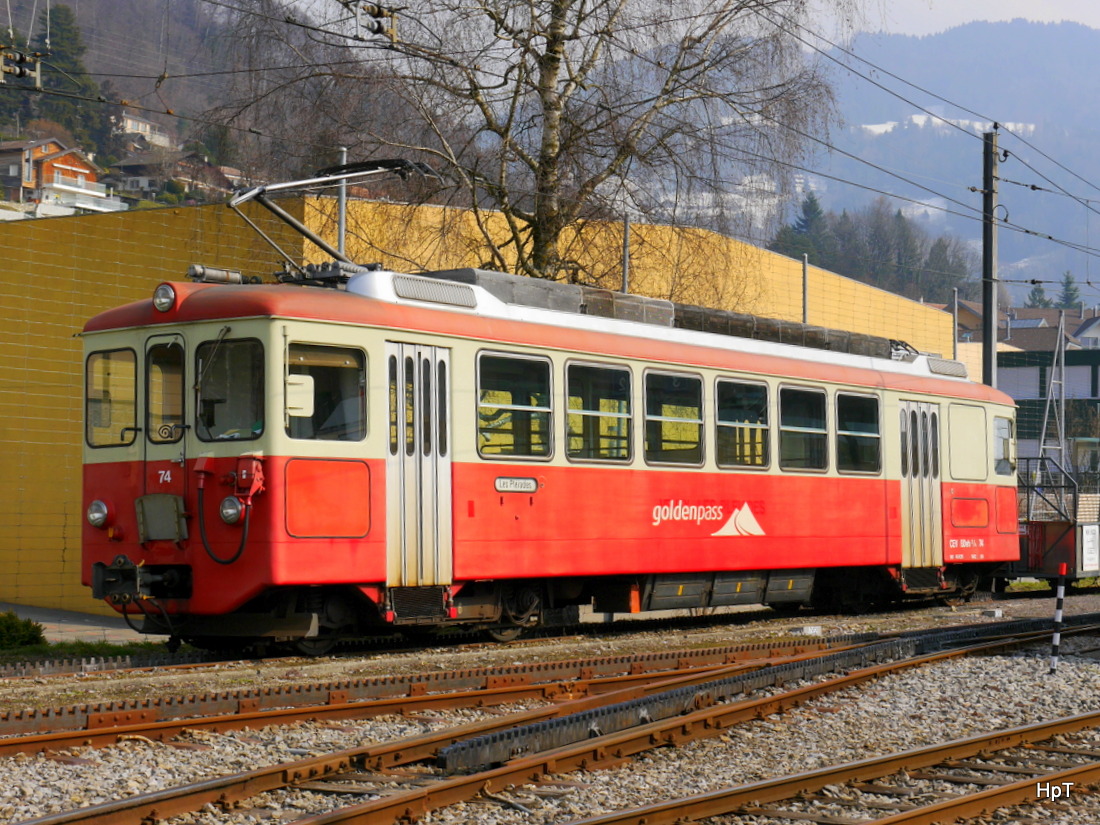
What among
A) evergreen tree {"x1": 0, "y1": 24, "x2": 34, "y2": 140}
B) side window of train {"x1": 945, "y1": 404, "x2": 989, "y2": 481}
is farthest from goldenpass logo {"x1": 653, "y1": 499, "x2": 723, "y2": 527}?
evergreen tree {"x1": 0, "y1": 24, "x2": 34, "y2": 140}

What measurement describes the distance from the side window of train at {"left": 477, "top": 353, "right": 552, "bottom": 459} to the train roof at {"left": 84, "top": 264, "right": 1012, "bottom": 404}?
24 cm

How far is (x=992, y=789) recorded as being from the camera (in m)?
6.75

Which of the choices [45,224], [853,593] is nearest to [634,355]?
[853,593]

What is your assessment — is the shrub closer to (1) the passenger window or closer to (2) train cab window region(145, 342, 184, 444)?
(2) train cab window region(145, 342, 184, 444)

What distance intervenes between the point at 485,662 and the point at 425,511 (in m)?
1.30

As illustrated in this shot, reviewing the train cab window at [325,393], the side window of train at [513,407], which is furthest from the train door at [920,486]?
the train cab window at [325,393]

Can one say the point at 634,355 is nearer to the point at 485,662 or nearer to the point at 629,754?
the point at 485,662

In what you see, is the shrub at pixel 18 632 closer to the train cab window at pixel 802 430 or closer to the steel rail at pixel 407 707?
the steel rail at pixel 407 707

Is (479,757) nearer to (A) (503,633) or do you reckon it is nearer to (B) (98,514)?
(B) (98,514)

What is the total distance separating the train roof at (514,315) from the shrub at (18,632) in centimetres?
381

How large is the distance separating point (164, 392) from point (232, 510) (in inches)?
52.6

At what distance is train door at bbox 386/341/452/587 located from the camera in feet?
37.3

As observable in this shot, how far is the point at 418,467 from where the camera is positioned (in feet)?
37.9

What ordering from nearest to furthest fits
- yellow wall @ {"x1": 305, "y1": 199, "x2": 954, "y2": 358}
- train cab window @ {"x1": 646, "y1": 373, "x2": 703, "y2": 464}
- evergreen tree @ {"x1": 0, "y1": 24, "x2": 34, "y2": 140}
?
1. train cab window @ {"x1": 646, "y1": 373, "x2": 703, "y2": 464}
2. yellow wall @ {"x1": 305, "y1": 199, "x2": 954, "y2": 358}
3. evergreen tree @ {"x1": 0, "y1": 24, "x2": 34, "y2": 140}
